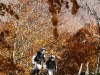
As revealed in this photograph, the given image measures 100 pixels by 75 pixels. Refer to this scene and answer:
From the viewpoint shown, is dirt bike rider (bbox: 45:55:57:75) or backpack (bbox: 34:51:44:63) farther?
dirt bike rider (bbox: 45:55:57:75)

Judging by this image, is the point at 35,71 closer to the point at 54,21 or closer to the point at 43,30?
the point at 43,30

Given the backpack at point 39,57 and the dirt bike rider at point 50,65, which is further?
the dirt bike rider at point 50,65

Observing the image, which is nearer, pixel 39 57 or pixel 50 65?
pixel 39 57

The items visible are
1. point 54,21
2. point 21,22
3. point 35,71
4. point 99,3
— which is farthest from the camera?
point 99,3

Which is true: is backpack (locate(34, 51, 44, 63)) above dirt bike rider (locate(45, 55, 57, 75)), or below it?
above

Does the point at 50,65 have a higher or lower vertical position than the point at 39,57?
lower

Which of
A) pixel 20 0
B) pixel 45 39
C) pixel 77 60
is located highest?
pixel 20 0

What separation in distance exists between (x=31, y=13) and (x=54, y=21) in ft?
61.9

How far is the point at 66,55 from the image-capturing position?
67062mm

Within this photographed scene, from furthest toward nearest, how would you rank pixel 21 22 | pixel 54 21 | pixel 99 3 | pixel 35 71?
pixel 99 3 → pixel 21 22 → pixel 35 71 → pixel 54 21

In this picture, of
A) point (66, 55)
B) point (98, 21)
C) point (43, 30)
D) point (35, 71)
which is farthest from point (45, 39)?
point (66, 55)

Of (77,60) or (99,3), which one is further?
(77,60)

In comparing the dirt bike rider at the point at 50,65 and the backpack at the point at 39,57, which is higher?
the backpack at the point at 39,57

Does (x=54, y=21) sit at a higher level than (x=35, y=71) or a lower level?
higher
